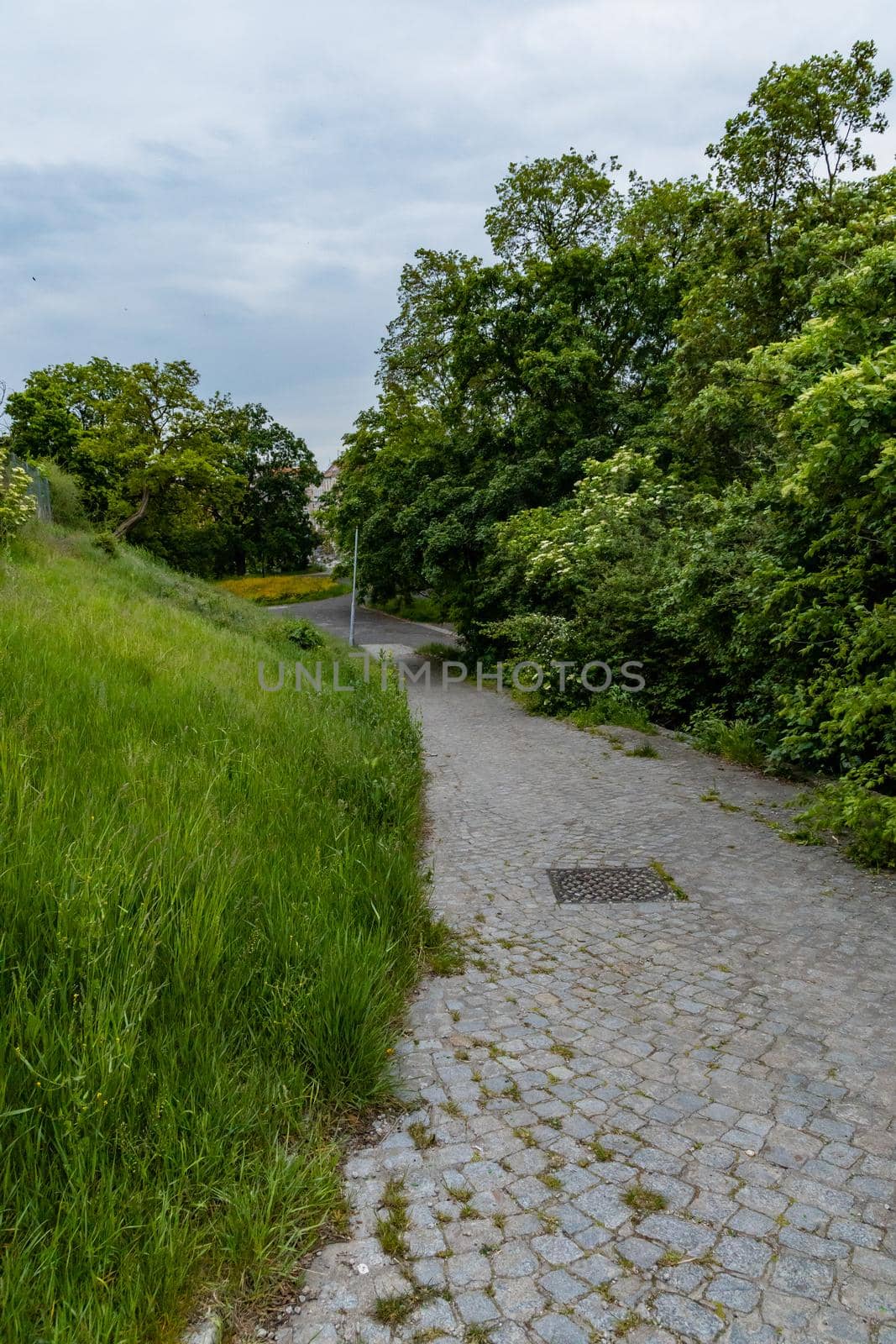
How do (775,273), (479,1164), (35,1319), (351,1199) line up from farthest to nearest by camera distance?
(775,273) < (479,1164) < (351,1199) < (35,1319)

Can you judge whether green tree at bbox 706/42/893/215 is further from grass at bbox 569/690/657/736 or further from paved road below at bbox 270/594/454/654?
paved road below at bbox 270/594/454/654

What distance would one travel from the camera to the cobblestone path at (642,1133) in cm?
189

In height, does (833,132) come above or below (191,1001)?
above

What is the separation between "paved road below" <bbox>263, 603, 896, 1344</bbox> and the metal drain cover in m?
0.12

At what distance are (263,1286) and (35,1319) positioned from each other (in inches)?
21.9

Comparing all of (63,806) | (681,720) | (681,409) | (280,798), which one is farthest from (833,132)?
(63,806)

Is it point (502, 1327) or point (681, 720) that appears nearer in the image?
point (502, 1327)

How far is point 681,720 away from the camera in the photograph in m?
10.7

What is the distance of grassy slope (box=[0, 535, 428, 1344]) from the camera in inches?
70.1

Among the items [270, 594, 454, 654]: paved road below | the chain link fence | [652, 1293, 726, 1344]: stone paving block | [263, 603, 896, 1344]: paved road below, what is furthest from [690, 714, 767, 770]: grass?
[270, 594, 454, 654]: paved road below

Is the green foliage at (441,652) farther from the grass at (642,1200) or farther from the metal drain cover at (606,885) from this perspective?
the grass at (642,1200)

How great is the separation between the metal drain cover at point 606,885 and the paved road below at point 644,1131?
0.12 m

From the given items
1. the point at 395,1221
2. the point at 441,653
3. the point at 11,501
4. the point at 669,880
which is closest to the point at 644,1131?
the point at 395,1221

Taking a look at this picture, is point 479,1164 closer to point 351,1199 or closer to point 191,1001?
point 351,1199
